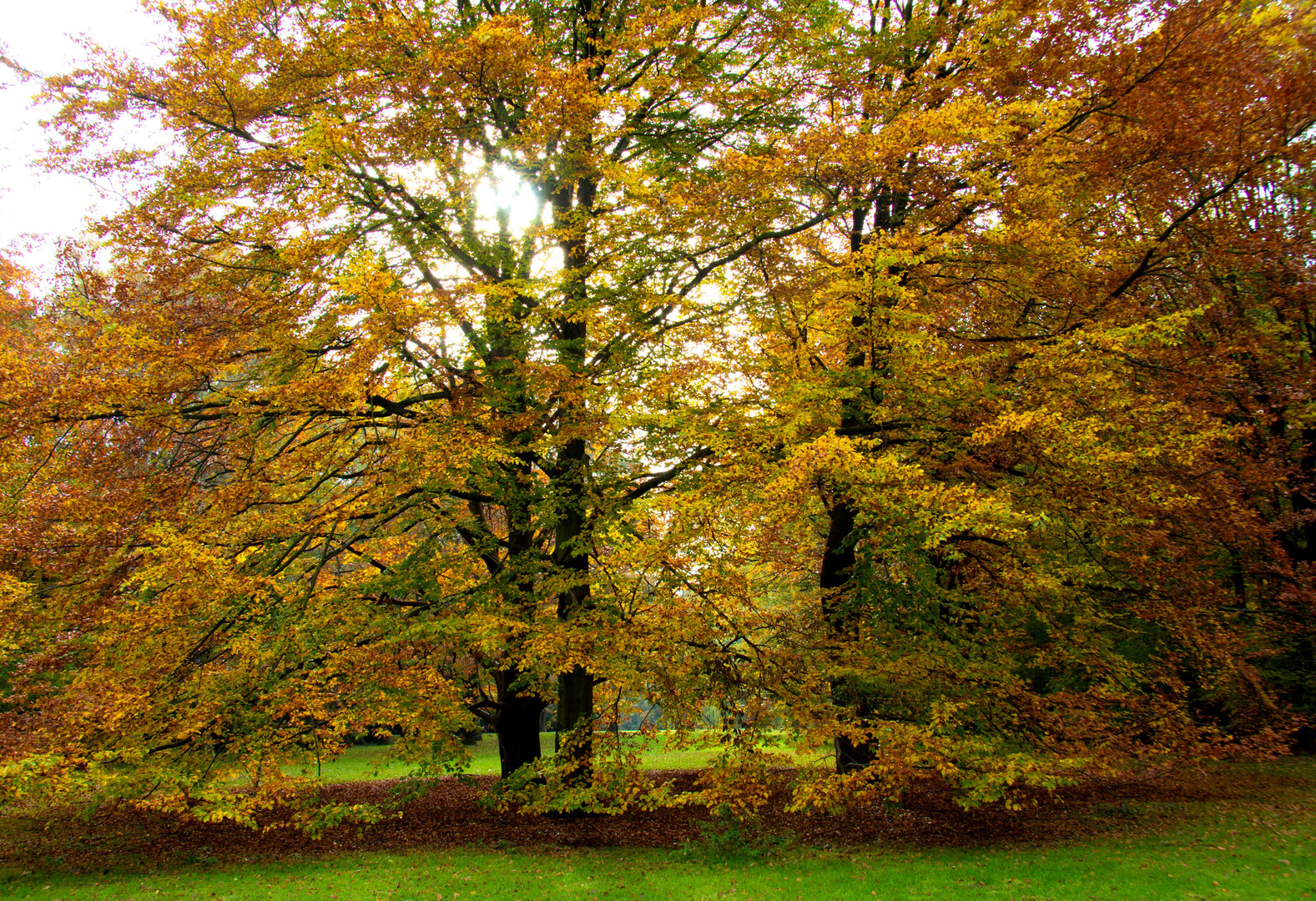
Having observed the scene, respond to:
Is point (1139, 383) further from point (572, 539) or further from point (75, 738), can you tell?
point (75, 738)

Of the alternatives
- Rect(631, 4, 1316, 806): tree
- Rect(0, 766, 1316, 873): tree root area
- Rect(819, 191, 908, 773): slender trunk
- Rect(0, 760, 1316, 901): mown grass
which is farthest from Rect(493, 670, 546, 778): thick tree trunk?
Rect(819, 191, 908, 773): slender trunk

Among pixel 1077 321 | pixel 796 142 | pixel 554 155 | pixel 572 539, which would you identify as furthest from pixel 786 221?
pixel 572 539

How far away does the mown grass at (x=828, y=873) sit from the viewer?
7.45 meters

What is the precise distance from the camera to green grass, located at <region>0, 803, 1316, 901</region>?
292 inches

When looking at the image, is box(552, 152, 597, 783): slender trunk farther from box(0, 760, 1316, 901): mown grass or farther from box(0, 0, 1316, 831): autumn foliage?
box(0, 760, 1316, 901): mown grass

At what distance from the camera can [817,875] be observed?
27.6 feet

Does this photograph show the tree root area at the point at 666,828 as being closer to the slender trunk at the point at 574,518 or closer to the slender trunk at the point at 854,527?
the slender trunk at the point at 854,527

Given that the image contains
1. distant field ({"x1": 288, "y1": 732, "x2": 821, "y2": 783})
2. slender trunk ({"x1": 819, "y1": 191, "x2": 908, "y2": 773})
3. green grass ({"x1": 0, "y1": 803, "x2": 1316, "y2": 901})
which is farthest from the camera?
distant field ({"x1": 288, "y1": 732, "x2": 821, "y2": 783})

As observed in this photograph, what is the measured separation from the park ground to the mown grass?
3 centimetres

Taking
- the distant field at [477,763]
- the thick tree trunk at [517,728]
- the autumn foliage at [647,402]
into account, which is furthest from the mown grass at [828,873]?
the distant field at [477,763]

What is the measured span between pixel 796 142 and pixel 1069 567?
6.28 metres

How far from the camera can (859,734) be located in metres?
8.47

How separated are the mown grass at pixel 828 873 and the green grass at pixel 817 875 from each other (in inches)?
0.9

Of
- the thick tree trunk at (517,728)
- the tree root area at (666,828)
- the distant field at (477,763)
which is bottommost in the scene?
the distant field at (477,763)
